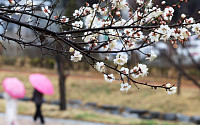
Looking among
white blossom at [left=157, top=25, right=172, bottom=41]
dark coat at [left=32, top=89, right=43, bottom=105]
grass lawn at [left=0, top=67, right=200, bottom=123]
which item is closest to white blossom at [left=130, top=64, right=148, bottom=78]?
white blossom at [left=157, top=25, right=172, bottom=41]

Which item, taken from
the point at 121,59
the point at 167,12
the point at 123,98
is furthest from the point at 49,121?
the point at 167,12

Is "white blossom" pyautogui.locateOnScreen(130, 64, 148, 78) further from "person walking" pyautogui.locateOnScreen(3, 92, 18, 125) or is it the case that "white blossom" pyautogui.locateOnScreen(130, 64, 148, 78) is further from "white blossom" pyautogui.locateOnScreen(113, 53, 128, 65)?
"person walking" pyautogui.locateOnScreen(3, 92, 18, 125)

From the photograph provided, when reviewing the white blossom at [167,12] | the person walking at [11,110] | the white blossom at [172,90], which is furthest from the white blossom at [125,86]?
the person walking at [11,110]

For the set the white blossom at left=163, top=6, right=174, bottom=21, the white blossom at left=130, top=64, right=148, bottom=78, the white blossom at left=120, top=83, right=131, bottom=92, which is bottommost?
the white blossom at left=120, top=83, right=131, bottom=92

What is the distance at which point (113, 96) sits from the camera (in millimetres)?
11570

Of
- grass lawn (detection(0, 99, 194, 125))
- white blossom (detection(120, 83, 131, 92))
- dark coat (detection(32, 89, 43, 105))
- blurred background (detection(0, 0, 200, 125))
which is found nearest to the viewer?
white blossom (detection(120, 83, 131, 92))

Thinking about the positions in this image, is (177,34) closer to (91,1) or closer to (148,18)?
(148,18)

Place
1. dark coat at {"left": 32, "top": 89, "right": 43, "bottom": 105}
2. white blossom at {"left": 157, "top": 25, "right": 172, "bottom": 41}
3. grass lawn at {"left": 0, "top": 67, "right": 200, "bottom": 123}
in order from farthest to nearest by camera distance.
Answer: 1. grass lawn at {"left": 0, "top": 67, "right": 200, "bottom": 123}
2. dark coat at {"left": 32, "top": 89, "right": 43, "bottom": 105}
3. white blossom at {"left": 157, "top": 25, "right": 172, "bottom": 41}

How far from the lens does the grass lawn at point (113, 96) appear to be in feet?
31.9

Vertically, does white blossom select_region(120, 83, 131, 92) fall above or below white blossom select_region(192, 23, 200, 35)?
below

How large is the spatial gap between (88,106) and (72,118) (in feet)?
6.89

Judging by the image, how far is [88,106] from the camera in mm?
10719

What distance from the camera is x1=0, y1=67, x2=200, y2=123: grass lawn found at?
9711 mm

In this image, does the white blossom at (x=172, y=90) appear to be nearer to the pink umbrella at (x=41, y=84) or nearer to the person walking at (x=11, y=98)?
the person walking at (x=11, y=98)
